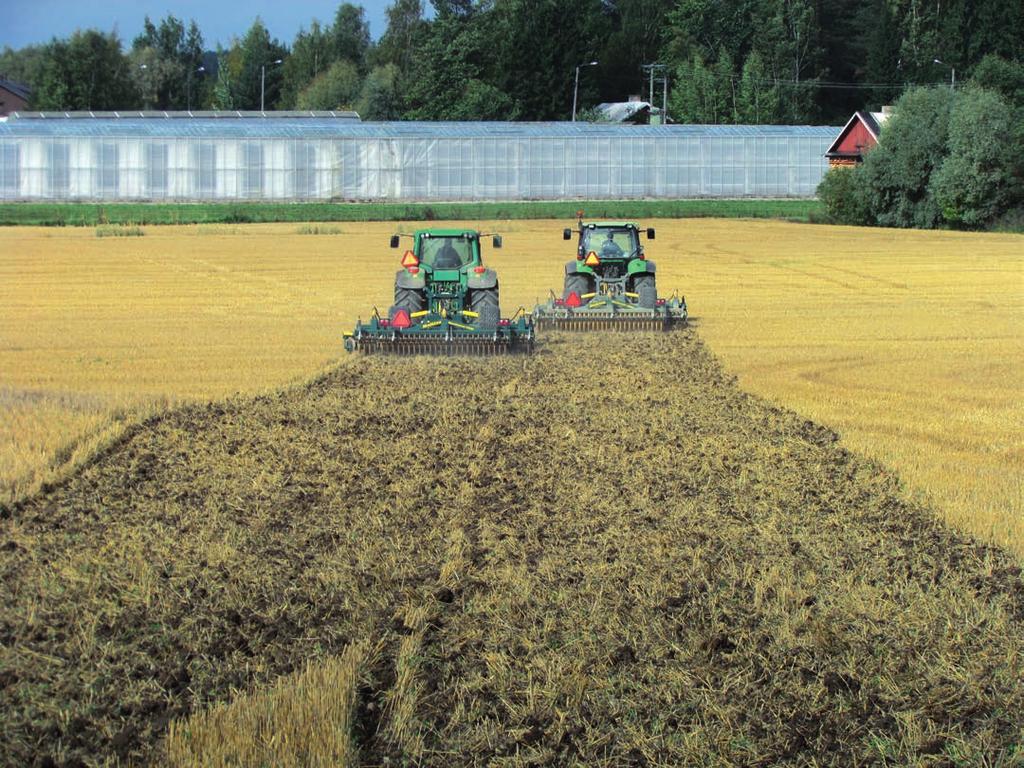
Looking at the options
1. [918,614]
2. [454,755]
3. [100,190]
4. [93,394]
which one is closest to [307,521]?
[454,755]

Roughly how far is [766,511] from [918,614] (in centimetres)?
216

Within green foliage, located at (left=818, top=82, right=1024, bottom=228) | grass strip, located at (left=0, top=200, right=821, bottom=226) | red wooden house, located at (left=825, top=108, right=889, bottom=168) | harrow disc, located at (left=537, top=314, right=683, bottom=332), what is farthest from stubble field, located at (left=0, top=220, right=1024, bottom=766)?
red wooden house, located at (left=825, top=108, right=889, bottom=168)

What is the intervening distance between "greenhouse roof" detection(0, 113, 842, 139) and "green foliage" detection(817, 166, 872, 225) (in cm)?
1453

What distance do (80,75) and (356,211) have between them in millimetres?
60687

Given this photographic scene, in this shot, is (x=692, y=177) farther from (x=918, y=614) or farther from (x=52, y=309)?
(x=918, y=614)

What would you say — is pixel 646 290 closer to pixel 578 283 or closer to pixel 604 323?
pixel 604 323

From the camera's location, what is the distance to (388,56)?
5007 inches

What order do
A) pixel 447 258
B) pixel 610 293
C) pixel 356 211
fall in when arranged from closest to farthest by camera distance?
1. pixel 447 258
2. pixel 610 293
3. pixel 356 211

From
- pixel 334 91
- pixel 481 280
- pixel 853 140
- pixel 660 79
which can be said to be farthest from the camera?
pixel 334 91

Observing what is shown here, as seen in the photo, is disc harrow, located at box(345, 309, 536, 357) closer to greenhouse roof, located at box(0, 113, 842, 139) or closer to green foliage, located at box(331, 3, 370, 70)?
greenhouse roof, located at box(0, 113, 842, 139)

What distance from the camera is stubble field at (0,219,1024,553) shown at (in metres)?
11.5

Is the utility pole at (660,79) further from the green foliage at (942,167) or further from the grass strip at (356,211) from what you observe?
the green foliage at (942,167)

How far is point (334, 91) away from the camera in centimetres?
11531

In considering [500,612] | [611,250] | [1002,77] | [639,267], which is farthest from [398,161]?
[500,612]
